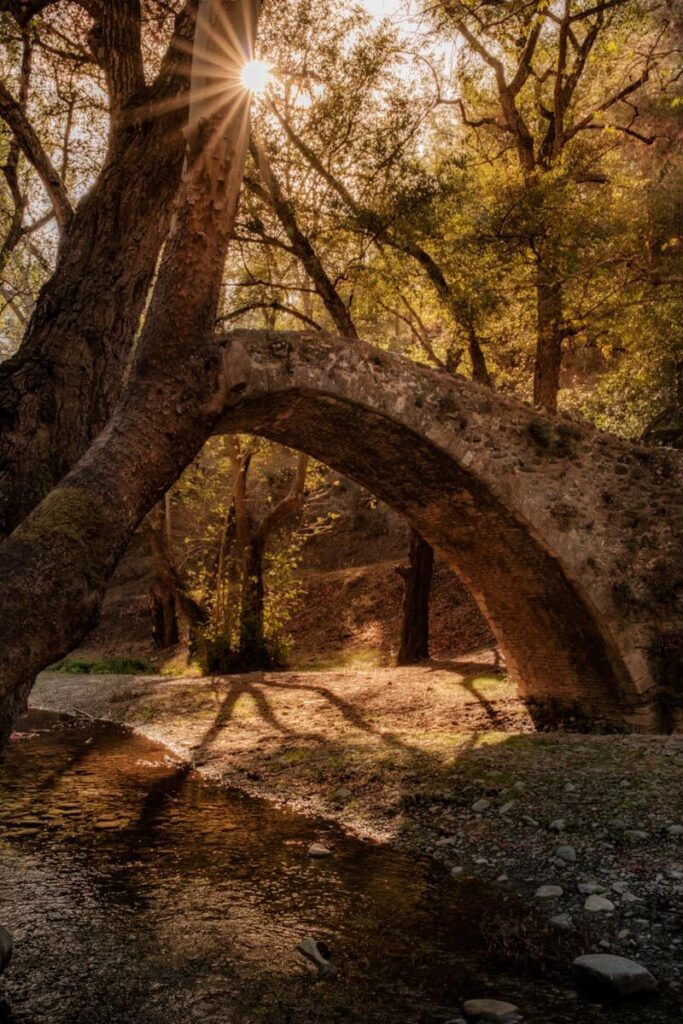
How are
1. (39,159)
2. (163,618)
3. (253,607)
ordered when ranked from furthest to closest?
(163,618), (253,607), (39,159)

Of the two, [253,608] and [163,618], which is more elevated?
[253,608]

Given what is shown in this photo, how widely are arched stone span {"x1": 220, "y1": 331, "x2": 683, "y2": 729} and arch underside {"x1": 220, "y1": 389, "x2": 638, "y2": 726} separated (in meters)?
0.02

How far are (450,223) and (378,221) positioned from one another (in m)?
1.16

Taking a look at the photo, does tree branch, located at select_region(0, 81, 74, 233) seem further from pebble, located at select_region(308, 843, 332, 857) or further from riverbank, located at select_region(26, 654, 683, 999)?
riverbank, located at select_region(26, 654, 683, 999)

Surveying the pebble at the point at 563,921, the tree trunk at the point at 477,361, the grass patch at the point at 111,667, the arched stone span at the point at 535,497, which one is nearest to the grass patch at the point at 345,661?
the grass patch at the point at 111,667

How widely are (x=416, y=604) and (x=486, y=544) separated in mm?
5214

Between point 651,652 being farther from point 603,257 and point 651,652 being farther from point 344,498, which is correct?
point 344,498

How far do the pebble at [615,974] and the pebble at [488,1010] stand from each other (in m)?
0.55

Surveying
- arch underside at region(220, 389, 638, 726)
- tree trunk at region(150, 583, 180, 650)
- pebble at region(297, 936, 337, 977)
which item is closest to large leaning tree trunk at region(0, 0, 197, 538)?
arch underside at region(220, 389, 638, 726)

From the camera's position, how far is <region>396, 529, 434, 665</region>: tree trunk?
15422mm

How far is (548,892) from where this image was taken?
5980 mm

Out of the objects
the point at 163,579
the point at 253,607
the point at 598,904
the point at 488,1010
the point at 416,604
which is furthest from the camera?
the point at 163,579

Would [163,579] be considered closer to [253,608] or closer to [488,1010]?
[253,608]

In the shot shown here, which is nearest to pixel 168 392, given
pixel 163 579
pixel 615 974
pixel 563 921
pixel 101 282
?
pixel 101 282
